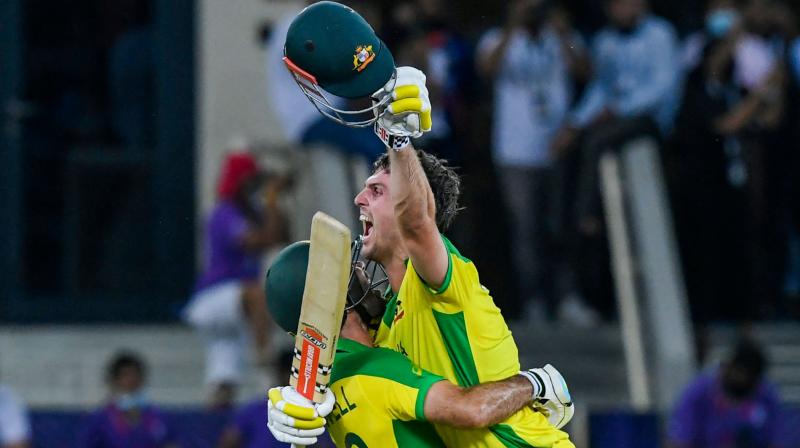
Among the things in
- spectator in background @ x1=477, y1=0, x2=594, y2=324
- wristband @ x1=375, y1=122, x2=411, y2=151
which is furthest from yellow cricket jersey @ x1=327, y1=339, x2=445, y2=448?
spectator in background @ x1=477, y1=0, x2=594, y2=324

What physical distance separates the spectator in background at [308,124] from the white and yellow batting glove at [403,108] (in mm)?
5967

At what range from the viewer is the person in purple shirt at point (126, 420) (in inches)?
431

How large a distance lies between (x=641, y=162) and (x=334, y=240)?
6.34 m

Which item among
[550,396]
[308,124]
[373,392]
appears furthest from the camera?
[308,124]

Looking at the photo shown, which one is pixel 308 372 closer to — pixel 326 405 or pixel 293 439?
pixel 326 405

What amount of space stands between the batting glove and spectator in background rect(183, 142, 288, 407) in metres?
5.43

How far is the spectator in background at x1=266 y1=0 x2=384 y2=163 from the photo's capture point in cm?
1164

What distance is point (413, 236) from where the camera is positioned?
5617 mm

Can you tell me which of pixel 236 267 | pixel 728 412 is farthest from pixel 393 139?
pixel 236 267

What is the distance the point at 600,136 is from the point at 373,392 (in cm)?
615

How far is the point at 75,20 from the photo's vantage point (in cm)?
1379

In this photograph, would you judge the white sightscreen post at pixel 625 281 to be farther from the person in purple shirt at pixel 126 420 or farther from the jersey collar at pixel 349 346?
the jersey collar at pixel 349 346

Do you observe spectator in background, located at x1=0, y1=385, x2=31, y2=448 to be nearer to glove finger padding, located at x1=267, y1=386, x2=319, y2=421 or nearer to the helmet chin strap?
the helmet chin strap

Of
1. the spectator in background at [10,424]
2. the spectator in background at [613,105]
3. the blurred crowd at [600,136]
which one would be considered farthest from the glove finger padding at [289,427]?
the spectator in background at [613,105]
